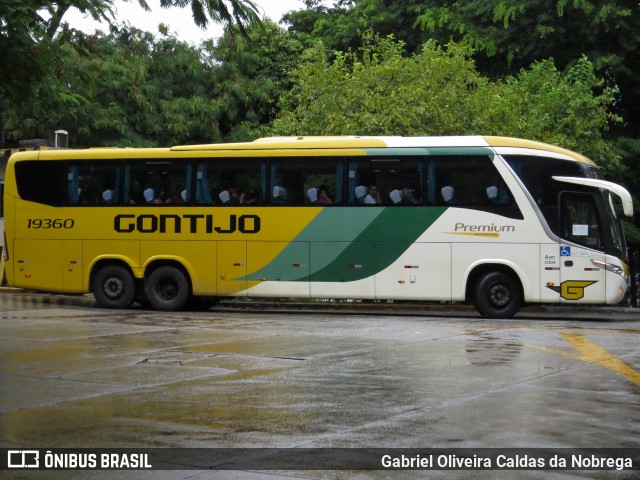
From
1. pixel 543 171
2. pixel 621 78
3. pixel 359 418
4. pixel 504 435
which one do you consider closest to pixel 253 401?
pixel 359 418

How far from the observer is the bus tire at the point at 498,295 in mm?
20953

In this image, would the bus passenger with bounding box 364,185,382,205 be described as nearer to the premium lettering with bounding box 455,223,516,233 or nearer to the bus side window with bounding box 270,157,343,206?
the bus side window with bounding box 270,157,343,206

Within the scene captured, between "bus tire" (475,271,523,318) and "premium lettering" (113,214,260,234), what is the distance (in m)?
4.84

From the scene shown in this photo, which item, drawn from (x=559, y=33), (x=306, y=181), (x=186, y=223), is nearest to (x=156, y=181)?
(x=186, y=223)

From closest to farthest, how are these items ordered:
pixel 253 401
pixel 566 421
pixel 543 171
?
1. pixel 566 421
2. pixel 253 401
3. pixel 543 171

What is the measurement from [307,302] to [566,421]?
18.5m

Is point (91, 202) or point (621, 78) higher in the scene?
point (621, 78)

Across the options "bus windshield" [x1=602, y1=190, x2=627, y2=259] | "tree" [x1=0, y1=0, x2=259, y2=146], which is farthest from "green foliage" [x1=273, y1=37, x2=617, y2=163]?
"tree" [x1=0, y1=0, x2=259, y2=146]

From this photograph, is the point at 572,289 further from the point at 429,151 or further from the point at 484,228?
the point at 429,151

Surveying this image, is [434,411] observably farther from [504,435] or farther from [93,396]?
[93,396]

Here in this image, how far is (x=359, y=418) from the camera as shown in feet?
26.9

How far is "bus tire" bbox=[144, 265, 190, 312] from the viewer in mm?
22531

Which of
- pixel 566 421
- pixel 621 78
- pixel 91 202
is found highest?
pixel 621 78

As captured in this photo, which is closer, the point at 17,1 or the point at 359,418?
the point at 359,418
